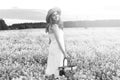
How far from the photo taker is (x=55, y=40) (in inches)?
359

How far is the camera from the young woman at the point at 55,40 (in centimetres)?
892

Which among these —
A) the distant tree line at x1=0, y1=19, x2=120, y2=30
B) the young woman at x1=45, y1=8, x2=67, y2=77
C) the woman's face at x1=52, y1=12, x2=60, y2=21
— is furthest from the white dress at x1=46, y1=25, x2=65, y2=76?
the distant tree line at x1=0, y1=19, x2=120, y2=30

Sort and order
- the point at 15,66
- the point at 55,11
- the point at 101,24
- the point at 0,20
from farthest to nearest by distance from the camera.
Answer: the point at 101,24 → the point at 0,20 → the point at 15,66 → the point at 55,11

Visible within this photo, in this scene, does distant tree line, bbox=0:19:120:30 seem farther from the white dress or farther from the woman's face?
the woman's face

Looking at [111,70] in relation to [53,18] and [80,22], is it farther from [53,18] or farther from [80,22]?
[80,22]

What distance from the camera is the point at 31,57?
1213cm

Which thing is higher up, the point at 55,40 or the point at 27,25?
the point at 55,40

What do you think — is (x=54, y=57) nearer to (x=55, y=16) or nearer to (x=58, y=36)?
(x=58, y=36)

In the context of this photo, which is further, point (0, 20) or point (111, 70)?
point (0, 20)

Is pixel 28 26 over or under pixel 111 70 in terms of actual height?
under

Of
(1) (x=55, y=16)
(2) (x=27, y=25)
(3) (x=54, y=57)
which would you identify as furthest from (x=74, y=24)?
(1) (x=55, y=16)

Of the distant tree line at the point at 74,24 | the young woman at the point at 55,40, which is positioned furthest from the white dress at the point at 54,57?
the distant tree line at the point at 74,24

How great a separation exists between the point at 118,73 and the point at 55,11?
8.66ft

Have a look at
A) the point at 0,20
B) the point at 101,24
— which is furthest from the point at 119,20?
the point at 0,20
